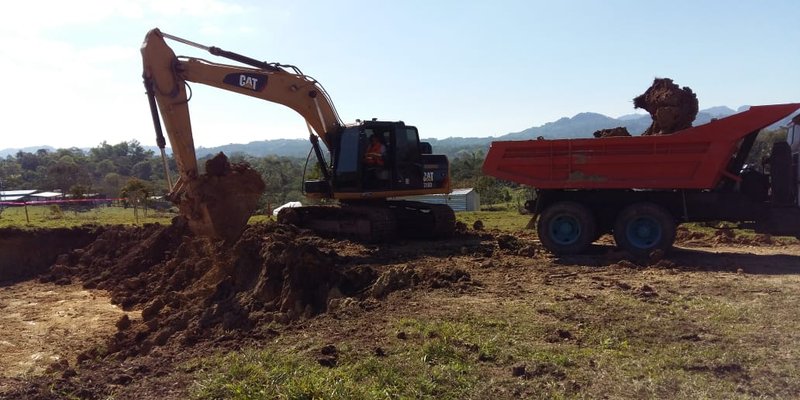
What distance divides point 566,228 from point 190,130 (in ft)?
22.9

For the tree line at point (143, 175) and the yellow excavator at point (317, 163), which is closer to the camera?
the yellow excavator at point (317, 163)

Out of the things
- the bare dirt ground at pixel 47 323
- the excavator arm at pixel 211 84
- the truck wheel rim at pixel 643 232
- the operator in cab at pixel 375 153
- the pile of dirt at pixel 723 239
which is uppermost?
the excavator arm at pixel 211 84

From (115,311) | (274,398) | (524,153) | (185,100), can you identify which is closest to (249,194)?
(185,100)

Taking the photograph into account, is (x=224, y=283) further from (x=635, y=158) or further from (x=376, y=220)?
(x=635, y=158)

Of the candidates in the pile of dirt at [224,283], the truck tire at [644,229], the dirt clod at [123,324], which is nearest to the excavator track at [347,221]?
the pile of dirt at [224,283]

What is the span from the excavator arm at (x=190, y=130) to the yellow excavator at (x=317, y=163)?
0.06 feet

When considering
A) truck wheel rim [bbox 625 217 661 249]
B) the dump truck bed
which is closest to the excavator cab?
the dump truck bed

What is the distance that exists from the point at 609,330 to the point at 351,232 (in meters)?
7.94

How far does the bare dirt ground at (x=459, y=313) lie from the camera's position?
504 cm

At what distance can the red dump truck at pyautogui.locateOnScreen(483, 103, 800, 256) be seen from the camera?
391 inches

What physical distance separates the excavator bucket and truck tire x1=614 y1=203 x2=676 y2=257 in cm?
645

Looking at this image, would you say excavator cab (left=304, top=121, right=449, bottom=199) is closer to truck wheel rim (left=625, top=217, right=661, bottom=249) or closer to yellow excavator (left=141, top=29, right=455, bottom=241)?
yellow excavator (left=141, top=29, right=455, bottom=241)

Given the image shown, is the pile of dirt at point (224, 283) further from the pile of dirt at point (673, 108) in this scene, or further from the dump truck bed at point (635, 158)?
the pile of dirt at point (673, 108)

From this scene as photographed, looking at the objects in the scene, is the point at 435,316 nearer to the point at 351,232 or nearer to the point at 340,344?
the point at 340,344
